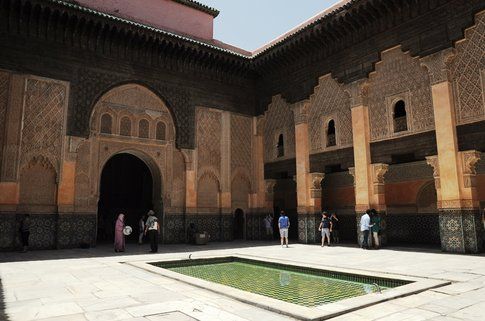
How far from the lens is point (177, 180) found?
1288 cm

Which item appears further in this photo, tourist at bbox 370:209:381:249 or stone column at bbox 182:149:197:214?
stone column at bbox 182:149:197:214

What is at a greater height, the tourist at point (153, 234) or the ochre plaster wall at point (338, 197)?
the ochre plaster wall at point (338, 197)

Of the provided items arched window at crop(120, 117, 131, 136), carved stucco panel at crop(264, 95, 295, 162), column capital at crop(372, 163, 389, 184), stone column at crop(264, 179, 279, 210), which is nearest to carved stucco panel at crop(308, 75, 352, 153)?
carved stucco panel at crop(264, 95, 295, 162)

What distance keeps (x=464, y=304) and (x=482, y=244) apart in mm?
5927

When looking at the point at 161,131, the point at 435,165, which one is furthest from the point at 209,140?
the point at 435,165

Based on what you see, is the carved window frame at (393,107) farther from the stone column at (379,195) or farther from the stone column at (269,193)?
the stone column at (269,193)

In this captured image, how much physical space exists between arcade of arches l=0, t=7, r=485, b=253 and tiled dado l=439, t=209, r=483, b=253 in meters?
0.03

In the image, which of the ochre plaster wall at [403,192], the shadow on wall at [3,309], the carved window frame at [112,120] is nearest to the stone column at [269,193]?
the ochre plaster wall at [403,192]

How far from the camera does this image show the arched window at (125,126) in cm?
1205

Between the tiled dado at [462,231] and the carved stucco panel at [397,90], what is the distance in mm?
2231

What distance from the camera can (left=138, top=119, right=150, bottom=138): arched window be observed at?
12.4 metres

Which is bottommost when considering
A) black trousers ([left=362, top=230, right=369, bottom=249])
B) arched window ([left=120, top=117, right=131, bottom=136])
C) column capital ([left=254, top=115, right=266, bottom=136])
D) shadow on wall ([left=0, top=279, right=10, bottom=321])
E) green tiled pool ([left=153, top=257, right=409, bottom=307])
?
green tiled pool ([left=153, top=257, right=409, bottom=307])

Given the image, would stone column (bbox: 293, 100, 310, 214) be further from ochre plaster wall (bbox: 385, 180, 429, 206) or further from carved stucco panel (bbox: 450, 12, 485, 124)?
carved stucco panel (bbox: 450, 12, 485, 124)

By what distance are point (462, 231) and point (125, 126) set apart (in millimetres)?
9773
